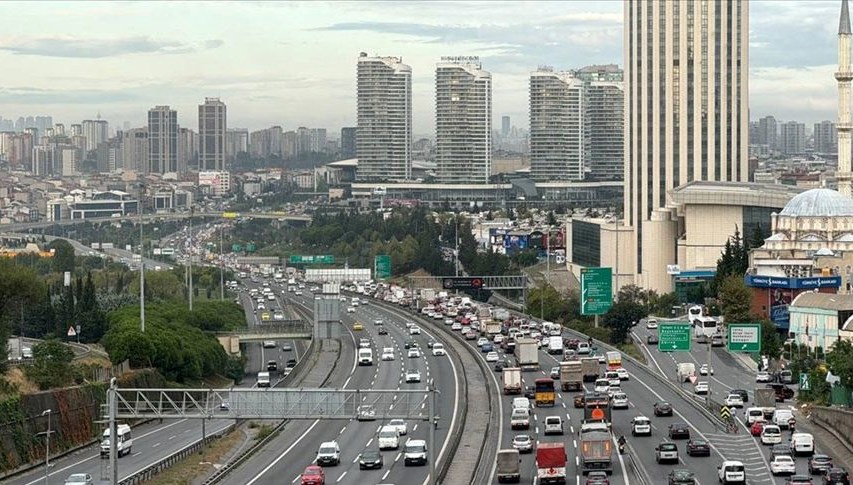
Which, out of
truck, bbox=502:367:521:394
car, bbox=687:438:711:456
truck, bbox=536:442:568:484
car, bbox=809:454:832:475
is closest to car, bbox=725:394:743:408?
truck, bbox=502:367:521:394

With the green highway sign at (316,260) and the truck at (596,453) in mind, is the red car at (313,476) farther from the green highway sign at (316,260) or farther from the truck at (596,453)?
the green highway sign at (316,260)

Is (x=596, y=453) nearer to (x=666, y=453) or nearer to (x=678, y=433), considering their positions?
(x=666, y=453)

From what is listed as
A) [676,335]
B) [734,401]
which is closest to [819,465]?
[734,401]

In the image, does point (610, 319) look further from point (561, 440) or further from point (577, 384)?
point (561, 440)

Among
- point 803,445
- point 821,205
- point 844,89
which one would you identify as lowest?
point 803,445

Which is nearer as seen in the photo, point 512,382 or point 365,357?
point 512,382

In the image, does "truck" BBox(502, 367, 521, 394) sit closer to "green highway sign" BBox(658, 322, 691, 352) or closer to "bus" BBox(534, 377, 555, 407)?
"bus" BBox(534, 377, 555, 407)
